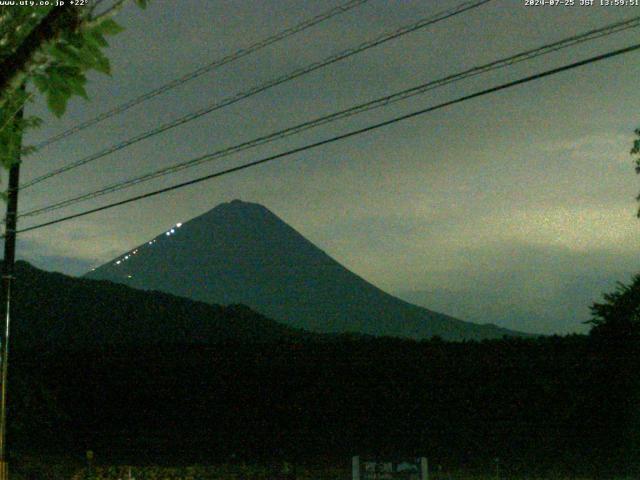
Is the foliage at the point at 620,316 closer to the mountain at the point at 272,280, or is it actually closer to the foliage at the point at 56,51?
the foliage at the point at 56,51

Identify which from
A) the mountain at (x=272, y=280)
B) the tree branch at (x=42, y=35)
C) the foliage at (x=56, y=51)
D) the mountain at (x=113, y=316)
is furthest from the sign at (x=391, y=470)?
the mountain at (x=272, y=280)

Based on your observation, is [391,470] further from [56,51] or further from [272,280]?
[272,280]

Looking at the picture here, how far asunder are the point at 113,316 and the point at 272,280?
221 ft

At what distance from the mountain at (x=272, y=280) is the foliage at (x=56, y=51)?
2695 inches

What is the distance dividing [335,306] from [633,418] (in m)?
85.6

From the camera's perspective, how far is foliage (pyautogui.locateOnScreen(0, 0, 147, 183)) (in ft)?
12.6

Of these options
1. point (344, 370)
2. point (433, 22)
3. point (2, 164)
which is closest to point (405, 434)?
point (344, 370)

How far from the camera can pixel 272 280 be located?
112000mm

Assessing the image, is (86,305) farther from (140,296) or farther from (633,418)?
(633,418)

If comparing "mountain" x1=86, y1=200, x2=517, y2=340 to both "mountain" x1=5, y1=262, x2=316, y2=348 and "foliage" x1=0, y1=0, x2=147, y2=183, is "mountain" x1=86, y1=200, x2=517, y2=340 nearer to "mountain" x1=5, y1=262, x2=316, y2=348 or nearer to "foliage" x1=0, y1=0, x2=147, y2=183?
"mountain" x1=5, y1=262, x2=316, y2=348

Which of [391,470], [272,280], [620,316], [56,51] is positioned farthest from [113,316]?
[272,280]

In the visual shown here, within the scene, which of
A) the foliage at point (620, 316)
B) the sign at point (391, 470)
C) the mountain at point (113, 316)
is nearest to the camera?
the sign at point (391, 470)

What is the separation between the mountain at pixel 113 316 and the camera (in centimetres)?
4272

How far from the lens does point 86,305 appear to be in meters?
45.9
